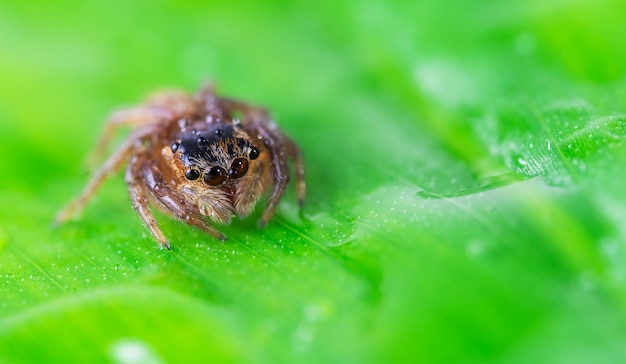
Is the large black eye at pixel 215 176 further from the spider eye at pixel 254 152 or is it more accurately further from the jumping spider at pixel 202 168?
the spider eye at pixel 254 152

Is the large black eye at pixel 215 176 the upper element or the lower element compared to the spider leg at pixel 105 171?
upper

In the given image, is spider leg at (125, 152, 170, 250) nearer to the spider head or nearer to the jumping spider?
the jumping spider

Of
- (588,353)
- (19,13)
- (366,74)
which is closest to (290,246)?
(588,353)

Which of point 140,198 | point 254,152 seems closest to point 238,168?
point 254,152

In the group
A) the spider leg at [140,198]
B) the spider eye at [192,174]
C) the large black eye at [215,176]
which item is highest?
the large black eye at [215,176]

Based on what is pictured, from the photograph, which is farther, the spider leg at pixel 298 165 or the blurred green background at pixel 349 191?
the spider leg at pixel 298 165

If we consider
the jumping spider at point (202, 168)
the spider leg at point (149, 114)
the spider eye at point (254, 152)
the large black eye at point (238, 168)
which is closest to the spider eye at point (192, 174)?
the jumping spider at point (202, 168)

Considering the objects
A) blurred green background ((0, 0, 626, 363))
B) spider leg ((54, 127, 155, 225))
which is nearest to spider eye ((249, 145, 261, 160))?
blurred green background ((0, 0, 626, 363))
